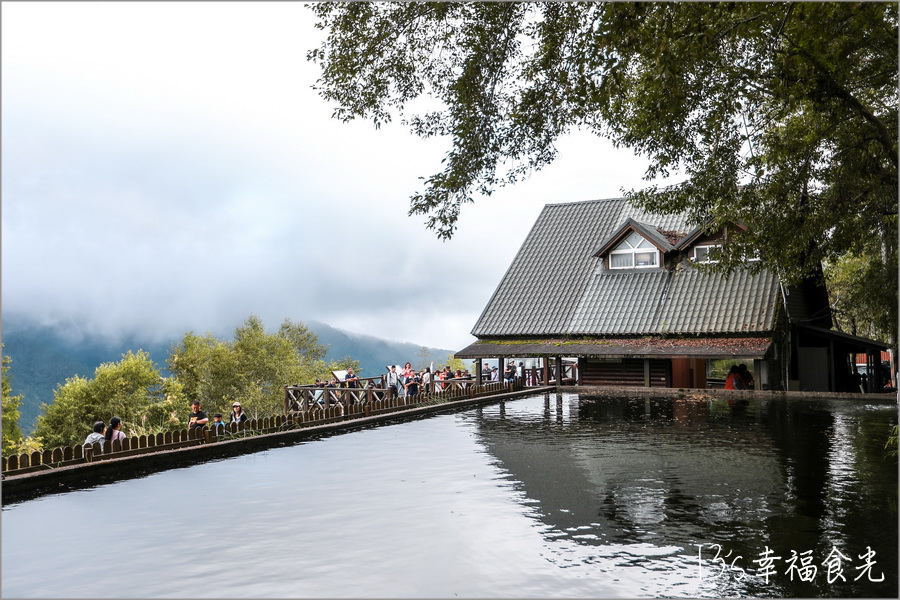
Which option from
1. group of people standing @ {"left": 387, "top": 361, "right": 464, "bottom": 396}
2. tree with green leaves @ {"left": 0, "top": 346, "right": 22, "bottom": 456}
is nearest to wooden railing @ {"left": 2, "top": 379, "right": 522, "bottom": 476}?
group of people standing @ {"left": 387, "top": 361, "right": 464, "bottom": 396}

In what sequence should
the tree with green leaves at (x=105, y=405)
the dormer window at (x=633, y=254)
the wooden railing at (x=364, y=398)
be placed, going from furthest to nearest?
1. the tree with green leaves at (x=105, y=405)
2. the dormer window at (x=633, y=254)
3. the wooden railing at (x=364, y=398)

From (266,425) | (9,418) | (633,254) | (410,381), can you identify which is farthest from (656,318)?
(9,418)

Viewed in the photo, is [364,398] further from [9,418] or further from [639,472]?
[9,418]

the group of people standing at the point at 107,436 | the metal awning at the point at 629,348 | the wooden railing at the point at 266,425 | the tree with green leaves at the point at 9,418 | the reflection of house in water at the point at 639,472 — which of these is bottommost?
the tree with green leaves at the point at 9,418

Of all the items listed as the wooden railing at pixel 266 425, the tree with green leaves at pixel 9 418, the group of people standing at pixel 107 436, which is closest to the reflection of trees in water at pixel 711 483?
the wooden railing at pixel 266 425

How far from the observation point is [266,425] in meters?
15.9

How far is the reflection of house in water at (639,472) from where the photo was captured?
28.3ft

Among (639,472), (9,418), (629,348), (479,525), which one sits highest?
(629,348)

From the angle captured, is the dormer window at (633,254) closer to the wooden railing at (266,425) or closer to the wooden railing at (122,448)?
the wooden railing at (266,425)

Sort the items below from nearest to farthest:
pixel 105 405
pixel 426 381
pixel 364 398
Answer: pixel 364 398 < pixel 426 381 < pixel 105 405

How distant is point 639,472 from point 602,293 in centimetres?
2114

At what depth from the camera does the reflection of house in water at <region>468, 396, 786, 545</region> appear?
28.3 ft

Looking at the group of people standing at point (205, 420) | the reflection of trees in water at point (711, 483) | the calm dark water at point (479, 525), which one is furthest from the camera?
the group of people standing at point (205, 420)

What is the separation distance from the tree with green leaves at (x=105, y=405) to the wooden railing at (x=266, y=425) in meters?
36.2
